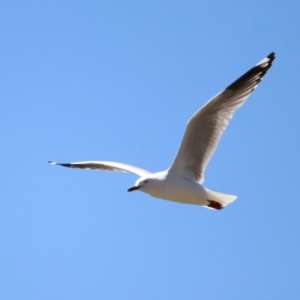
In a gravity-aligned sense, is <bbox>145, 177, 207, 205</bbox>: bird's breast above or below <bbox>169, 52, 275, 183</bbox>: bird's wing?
below

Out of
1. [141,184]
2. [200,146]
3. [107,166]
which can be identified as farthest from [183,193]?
[107,166]

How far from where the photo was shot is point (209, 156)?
30.9 feet

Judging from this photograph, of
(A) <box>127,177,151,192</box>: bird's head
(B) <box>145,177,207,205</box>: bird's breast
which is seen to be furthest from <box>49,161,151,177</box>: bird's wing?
(B) <box>145,177,207,205</box>: bird's breast

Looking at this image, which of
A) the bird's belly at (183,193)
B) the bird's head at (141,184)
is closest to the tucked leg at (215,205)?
the bird's belly at (183,193)

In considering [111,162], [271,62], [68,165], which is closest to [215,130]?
[271,62]

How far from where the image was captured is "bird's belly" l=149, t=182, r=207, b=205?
9086mm

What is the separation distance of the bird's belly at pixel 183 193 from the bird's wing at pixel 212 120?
9.0 inches

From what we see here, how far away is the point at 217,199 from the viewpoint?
9.42 m

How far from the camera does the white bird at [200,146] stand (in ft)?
29.8

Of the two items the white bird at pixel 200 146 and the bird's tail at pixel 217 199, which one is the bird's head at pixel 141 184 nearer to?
the white bird at pixel 200 146

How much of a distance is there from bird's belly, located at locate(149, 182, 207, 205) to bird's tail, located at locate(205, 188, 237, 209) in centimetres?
12

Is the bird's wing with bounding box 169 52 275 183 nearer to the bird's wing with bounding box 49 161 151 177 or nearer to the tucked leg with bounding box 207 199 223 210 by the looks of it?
the tucked leg with bounding box 207 199 223 210

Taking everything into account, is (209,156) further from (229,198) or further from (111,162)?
(111,162)

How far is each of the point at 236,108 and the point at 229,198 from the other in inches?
41.6
